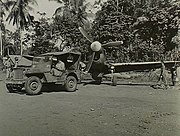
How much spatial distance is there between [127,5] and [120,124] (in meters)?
24.5

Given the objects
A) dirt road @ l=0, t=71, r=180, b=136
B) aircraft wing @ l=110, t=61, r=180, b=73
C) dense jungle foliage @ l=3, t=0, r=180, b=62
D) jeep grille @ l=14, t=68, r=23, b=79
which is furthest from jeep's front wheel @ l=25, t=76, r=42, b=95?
dense jungle foliage @ l=3, t=0, r=180, b=62

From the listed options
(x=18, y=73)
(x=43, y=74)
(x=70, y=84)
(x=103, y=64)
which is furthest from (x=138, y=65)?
(x=18, y=73)

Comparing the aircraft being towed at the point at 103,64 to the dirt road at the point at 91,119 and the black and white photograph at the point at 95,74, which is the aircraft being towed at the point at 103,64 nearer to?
the black and white photograph at the point at 95,74

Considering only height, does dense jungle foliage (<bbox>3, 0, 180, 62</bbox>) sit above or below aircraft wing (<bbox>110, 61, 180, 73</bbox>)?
above

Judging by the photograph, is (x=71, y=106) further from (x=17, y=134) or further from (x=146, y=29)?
(x=146, y=29)

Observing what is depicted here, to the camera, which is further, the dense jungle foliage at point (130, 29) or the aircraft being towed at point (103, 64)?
the dense jungle foliage at point (130, 29)

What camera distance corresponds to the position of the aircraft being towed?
54.8 ft

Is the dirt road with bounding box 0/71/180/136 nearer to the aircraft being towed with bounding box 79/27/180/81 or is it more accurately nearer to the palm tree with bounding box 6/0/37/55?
the aircraft being towed with bounding box 79/27/180/81

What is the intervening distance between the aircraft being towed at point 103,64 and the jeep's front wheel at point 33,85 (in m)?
4.62

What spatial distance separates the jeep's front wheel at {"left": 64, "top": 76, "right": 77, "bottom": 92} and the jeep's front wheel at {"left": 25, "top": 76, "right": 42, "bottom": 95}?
138cm

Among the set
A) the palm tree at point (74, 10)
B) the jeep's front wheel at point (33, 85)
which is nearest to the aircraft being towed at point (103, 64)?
the jeep's front wheel at point (33, 85)

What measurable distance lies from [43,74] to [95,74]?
5672 millimetres

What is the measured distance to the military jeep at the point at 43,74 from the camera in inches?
487

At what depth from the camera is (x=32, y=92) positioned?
1227cm
